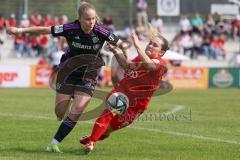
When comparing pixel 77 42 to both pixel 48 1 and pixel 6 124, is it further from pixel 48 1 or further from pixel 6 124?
pixel 48 1

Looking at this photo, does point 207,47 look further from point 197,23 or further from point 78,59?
point 78,59

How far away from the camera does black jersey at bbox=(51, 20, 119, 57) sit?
9859 millimetres

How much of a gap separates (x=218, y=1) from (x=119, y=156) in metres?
29.9

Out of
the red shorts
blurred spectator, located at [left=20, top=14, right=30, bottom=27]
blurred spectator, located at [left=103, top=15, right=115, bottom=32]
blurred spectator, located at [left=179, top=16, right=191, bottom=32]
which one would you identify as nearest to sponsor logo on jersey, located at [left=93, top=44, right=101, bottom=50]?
the red shorts

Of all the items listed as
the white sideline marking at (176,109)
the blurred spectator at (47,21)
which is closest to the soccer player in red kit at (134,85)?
the white sideline marking at (176,109)

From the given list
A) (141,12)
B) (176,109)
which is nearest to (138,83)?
(176,109)

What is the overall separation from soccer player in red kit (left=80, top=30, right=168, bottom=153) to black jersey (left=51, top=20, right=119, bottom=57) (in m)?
0.21

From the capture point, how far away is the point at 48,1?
3647 cm

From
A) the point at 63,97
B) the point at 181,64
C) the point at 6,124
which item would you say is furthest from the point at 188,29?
the point at 63,97

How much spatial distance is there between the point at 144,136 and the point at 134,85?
7.09ft

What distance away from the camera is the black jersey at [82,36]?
32.3ft

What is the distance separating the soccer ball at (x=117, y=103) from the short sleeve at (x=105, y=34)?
767 mm

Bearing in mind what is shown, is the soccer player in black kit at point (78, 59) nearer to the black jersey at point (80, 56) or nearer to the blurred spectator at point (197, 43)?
the black jersey at point (80, 56)

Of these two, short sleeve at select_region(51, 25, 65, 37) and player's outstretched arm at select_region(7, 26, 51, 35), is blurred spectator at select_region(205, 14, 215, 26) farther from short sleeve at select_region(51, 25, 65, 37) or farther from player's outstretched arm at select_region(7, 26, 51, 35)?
player's outstretched arm at select_region(7, 26, 51, 35)
